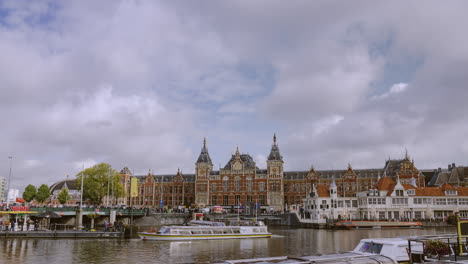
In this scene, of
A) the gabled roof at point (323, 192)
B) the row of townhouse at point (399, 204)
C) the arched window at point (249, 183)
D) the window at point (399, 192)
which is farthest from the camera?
the arched window at point (249, 183)

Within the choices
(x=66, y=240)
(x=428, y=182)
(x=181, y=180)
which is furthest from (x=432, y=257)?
(x=181, y=180)

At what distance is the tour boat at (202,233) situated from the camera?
5306cm

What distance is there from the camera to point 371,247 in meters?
29.0

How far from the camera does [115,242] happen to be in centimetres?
4828

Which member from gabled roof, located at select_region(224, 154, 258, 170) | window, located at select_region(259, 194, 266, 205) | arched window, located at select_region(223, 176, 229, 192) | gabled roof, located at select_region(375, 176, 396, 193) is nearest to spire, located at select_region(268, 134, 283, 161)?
gabled roof, located at select_region(224, 154, 258, 170)

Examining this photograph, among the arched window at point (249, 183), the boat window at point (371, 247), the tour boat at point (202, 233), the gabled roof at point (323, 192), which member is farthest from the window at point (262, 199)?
the boat window at point (371, 247)

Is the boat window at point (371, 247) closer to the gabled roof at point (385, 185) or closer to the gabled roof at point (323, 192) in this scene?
the gabled roof at point (323, 192)

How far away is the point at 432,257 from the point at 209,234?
3757 centimetres

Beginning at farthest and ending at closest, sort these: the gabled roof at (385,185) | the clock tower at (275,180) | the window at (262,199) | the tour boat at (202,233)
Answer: the window at (262,199)
the clock tower at (275,180)
the gabled roof at (385,185)
the tour boat at (202,233)

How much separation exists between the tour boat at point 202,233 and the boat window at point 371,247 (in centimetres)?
2984

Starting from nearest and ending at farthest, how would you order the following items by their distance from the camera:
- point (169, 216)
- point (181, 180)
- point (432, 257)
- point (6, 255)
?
point (432, 257)
point (6, 255)
point (169, 216)
point (181, 180)

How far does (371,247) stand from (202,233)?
31.3 m

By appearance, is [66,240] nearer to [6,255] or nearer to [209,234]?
[6,255]

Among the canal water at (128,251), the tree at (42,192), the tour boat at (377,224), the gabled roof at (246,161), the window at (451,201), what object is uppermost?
the gabled roof at (246,161)
